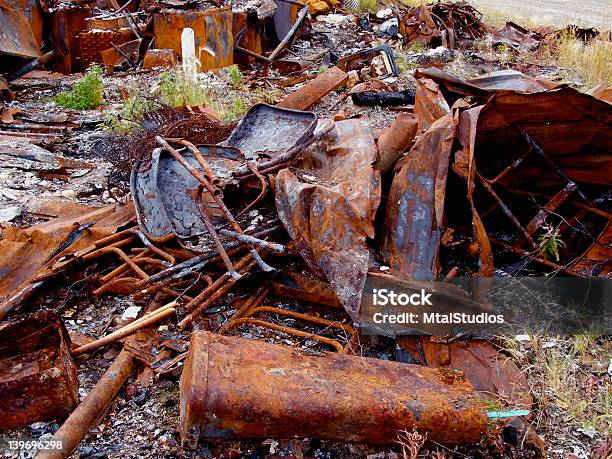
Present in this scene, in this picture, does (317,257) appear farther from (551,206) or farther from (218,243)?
(551,206)

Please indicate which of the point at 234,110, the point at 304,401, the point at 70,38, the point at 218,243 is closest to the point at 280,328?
the point at 218,243

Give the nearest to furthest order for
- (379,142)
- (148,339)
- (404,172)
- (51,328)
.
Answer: (51,328) → (148,339) → (404,172) → (379,142)

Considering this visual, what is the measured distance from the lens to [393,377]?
93.0 inches

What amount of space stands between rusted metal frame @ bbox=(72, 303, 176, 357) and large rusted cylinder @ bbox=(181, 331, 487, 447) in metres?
0.62

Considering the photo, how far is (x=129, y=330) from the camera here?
109 inches

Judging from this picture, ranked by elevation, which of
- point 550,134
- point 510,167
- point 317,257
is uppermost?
point 550,134

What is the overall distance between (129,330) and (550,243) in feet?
7.99

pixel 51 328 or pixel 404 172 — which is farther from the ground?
pixel 404 172

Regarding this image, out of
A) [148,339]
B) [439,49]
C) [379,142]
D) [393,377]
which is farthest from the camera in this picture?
[439,49]

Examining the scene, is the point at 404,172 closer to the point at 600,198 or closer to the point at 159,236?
the point at 600,198

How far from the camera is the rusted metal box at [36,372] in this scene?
2.29 meters

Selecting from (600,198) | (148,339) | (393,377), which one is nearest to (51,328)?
(148,339)

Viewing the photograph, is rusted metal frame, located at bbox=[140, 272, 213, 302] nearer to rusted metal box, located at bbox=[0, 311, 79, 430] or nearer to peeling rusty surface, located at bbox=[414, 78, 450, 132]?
rusted metal box, located at bbox=[0, 311, 79, 430]

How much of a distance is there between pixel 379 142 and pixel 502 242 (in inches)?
40.7
